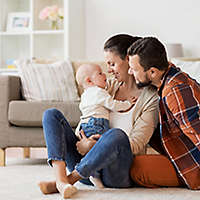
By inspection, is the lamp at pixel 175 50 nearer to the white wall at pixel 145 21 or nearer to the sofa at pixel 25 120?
the white wall at pixel 145 21

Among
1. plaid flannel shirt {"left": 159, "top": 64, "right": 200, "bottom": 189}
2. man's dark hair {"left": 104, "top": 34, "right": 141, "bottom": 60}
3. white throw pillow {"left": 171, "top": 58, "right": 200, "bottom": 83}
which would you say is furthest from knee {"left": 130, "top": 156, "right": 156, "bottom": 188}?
white throw pillow {"left": 171, "top": 58, "right": 200, "bottom": 83}

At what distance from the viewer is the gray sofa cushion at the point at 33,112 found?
3154 mm

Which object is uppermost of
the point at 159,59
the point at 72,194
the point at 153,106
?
the point at 159,59

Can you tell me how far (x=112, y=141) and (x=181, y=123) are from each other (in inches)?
11.3

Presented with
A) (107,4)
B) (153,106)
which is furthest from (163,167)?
(107,4)

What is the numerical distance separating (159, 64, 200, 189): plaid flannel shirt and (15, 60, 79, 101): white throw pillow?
1.71 meters

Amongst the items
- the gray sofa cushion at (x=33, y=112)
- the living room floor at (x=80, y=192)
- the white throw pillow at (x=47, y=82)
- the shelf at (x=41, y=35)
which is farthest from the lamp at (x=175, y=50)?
the living room floor at (x=80, y=192)

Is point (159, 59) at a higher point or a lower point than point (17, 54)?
higher

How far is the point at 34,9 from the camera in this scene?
566 centimetres

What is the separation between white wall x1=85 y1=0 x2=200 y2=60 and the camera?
5.34m

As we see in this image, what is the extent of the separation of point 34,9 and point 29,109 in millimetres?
2770

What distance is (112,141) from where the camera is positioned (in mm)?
1856

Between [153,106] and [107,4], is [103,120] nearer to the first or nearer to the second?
[153,106]

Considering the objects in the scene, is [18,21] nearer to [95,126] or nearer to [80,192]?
[95,126]
